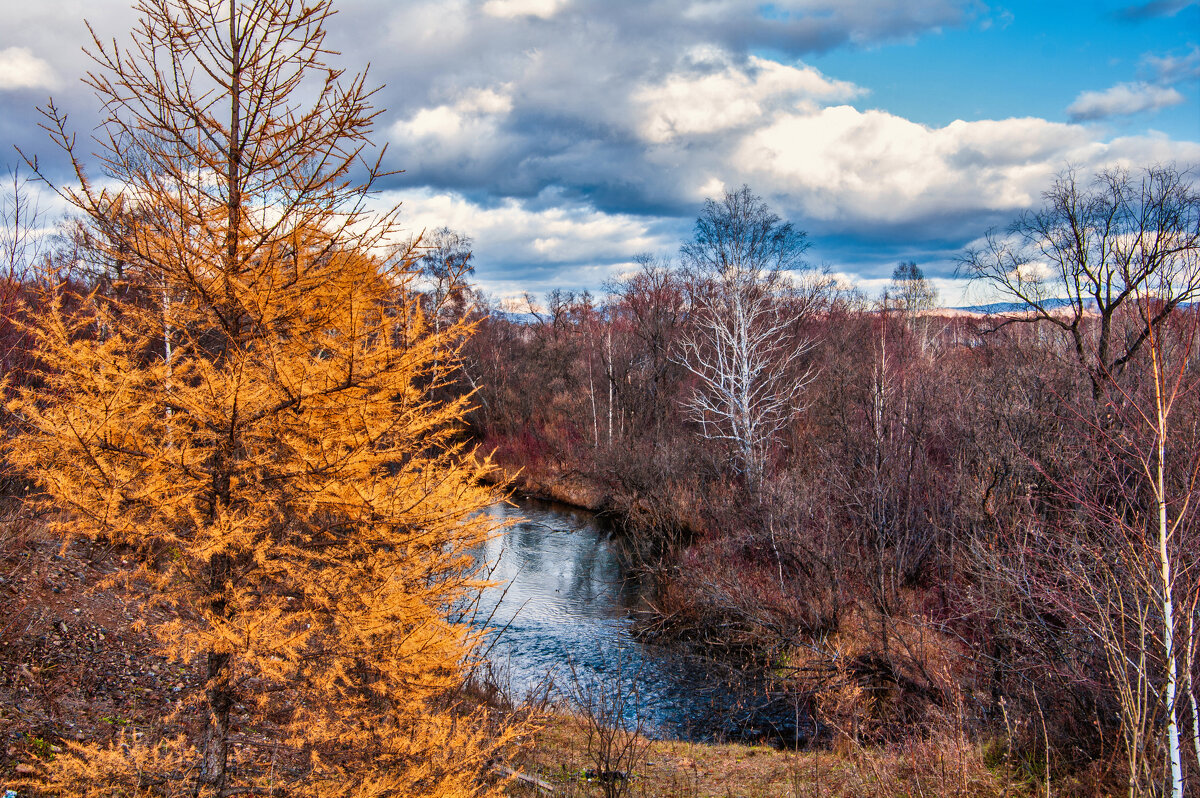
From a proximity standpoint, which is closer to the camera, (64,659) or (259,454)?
(259,454)

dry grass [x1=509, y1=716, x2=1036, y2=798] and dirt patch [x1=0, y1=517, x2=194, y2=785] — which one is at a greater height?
dirt patch [x1=0, y1=517, x2=194, y2=785]

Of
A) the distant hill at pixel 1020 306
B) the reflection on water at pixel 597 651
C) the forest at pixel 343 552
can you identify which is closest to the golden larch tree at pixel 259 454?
the forest at pixel 343 552

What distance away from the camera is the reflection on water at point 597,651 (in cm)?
996

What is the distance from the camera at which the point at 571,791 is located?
20.9ft

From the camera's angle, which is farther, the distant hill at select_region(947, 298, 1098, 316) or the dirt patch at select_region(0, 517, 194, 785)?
the distant hill at select_region(947, 298, 1098, 316)

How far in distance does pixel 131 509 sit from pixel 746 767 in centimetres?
710

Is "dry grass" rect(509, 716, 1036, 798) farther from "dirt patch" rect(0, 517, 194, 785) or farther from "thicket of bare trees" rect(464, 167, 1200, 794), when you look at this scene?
"dirt patch" rect(0, 517, 194, 785)

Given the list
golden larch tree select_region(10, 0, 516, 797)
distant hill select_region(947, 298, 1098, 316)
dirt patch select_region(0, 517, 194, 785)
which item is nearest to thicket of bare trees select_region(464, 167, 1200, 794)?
distant hill select_region(947, 298, 1098, 316)

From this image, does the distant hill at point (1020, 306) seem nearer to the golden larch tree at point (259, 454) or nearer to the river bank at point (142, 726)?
the river bank at point (142, 726)

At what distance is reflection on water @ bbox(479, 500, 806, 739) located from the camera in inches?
392

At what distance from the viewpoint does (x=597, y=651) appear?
12008mm

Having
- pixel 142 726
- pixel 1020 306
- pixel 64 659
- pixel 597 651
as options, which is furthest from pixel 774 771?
pixel 1020 306

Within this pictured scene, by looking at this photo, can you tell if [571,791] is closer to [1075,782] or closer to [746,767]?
[746,767]

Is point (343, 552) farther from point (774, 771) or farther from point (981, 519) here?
point (981, 519)
